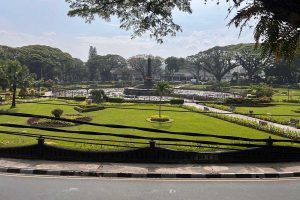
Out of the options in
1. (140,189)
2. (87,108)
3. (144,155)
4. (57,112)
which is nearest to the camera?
(140,189)

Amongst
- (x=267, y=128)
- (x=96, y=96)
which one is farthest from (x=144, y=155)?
(x=96, y=96)

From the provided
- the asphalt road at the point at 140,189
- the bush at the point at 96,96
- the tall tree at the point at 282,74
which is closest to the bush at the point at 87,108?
the bush at the point at 96,96

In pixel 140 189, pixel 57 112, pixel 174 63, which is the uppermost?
pixel 174 63

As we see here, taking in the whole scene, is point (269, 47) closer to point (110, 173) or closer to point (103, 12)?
point (103, 12)

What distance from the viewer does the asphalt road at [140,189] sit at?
9898 mm

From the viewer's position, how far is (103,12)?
26.9ft

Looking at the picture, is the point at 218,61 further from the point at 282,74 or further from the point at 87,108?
the point at 87,108

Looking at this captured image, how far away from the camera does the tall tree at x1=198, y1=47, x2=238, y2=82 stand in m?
116

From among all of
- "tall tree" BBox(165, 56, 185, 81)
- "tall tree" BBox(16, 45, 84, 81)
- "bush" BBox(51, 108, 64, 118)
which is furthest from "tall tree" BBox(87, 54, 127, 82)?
"bush" BBox(51, 108, 64, 118)

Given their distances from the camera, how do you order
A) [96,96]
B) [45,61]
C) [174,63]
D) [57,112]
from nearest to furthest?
[57,112] → [96,96] → [45,61] → [174,63]

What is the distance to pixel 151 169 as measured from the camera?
12875 mm

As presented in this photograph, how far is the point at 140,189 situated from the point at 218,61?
110718 millimetres

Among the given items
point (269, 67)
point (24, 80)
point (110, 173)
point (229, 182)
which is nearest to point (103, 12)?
point (110, 173)

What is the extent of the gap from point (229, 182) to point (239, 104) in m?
38.9
